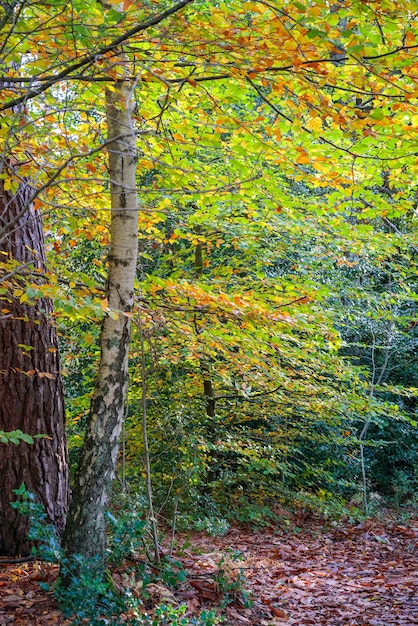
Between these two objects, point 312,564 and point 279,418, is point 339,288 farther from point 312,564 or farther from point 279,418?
point 312,564

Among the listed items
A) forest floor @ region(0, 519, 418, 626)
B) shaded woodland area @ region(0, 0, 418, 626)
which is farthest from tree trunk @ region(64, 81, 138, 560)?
forest floor @ region(0, 519, 418, 626)

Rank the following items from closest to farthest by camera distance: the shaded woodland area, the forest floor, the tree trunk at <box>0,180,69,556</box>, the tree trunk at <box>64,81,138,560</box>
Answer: the shaded woodland area
the tree trunk at <box>64,81,138,560</box>
the forest floor
the tree trunk at <box>0,180,69,556</box>

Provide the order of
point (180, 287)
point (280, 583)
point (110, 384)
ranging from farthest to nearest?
1. point (280, 583)
2. point (180, 287)
3. point (110, 384)

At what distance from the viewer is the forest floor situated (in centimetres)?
405

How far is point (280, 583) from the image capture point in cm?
553

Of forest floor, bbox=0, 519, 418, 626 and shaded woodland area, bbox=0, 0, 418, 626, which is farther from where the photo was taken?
forest floor, bbox=0, 519, 418, 626

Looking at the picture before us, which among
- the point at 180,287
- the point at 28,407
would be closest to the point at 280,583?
the point at 28,407

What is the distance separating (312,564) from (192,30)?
5540 millimetres

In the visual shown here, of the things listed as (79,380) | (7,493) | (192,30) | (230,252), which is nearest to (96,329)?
(79,380)

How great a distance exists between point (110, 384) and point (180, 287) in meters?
1.08

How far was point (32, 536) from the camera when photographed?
3.58m

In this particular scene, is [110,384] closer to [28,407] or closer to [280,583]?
[28,407]

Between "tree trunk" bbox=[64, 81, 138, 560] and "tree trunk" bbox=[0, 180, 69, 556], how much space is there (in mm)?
804

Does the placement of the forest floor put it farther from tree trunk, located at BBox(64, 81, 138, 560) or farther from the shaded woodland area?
tree trunk, located at BBox(64, 81, 138, 560)
